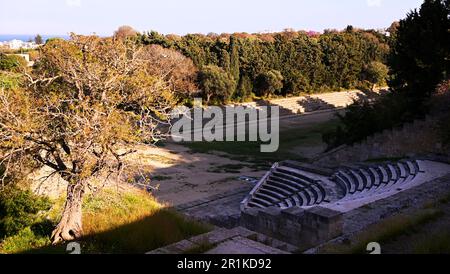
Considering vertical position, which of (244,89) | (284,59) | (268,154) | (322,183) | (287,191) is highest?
(284,59)

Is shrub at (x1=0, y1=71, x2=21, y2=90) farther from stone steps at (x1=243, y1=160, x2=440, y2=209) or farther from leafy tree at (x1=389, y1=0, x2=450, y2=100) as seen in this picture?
leafy tree at (x1=389, y1=0, x2=450, y2=100)

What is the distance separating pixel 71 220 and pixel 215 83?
104 ft

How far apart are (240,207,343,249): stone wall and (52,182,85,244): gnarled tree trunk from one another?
4.73 m

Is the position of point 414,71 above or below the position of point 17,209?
above

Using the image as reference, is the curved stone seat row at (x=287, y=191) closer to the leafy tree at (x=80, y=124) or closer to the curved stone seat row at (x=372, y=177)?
the curved stone seat row at (x=372, y=177)

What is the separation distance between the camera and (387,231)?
298 inches

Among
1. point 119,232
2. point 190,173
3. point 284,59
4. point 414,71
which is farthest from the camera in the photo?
point 284,59

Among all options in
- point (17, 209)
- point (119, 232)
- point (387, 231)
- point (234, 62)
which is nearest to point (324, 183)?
point (387, 231)

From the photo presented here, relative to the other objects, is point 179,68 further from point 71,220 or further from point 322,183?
point 71,220

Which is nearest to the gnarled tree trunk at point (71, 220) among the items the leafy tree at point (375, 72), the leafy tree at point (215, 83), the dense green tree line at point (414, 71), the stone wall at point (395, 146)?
the stone wall at point (395, 146)

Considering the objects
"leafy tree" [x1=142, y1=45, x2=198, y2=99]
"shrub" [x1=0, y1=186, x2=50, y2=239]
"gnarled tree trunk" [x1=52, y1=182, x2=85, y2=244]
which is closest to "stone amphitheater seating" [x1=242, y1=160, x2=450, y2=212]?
"gnarled tree trunk" [x1=52, y1=182, x2=85, y2=244]

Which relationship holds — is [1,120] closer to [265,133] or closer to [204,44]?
[265,133]

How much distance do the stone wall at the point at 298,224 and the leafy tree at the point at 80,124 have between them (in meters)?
3.95
